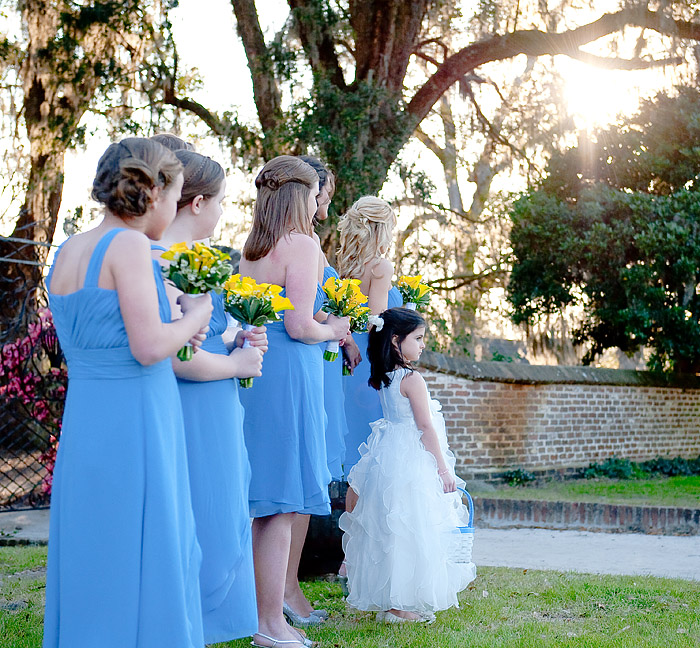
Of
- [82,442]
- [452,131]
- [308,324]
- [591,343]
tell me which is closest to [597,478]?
[591,343]

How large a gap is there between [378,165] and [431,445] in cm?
799

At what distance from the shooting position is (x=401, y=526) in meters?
3.91

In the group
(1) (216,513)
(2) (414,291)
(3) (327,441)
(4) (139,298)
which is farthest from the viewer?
(2) (414,291)

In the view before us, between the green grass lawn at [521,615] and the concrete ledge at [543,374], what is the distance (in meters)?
5.20

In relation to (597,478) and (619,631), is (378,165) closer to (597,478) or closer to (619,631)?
(597,478)

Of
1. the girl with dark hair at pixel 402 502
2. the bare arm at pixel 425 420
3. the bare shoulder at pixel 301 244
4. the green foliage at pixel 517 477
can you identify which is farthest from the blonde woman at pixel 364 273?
the green foliage at pixel 517 477

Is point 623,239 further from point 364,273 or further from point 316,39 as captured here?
point 364,273

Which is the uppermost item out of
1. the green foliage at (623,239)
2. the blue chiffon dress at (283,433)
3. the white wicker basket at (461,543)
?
the green foliage at (623,239)

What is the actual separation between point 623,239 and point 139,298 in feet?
37.9

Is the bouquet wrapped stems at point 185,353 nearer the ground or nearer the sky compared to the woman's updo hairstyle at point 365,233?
nearer the ground

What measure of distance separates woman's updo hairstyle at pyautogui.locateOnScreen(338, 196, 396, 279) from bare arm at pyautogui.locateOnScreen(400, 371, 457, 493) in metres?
0.74

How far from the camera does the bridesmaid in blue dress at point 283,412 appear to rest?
3441 mm

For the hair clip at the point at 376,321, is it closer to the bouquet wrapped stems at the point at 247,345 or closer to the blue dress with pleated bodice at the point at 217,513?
the bouquet wrapped stems at the point at 247,345

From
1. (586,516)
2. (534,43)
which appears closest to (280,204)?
(586,516)
